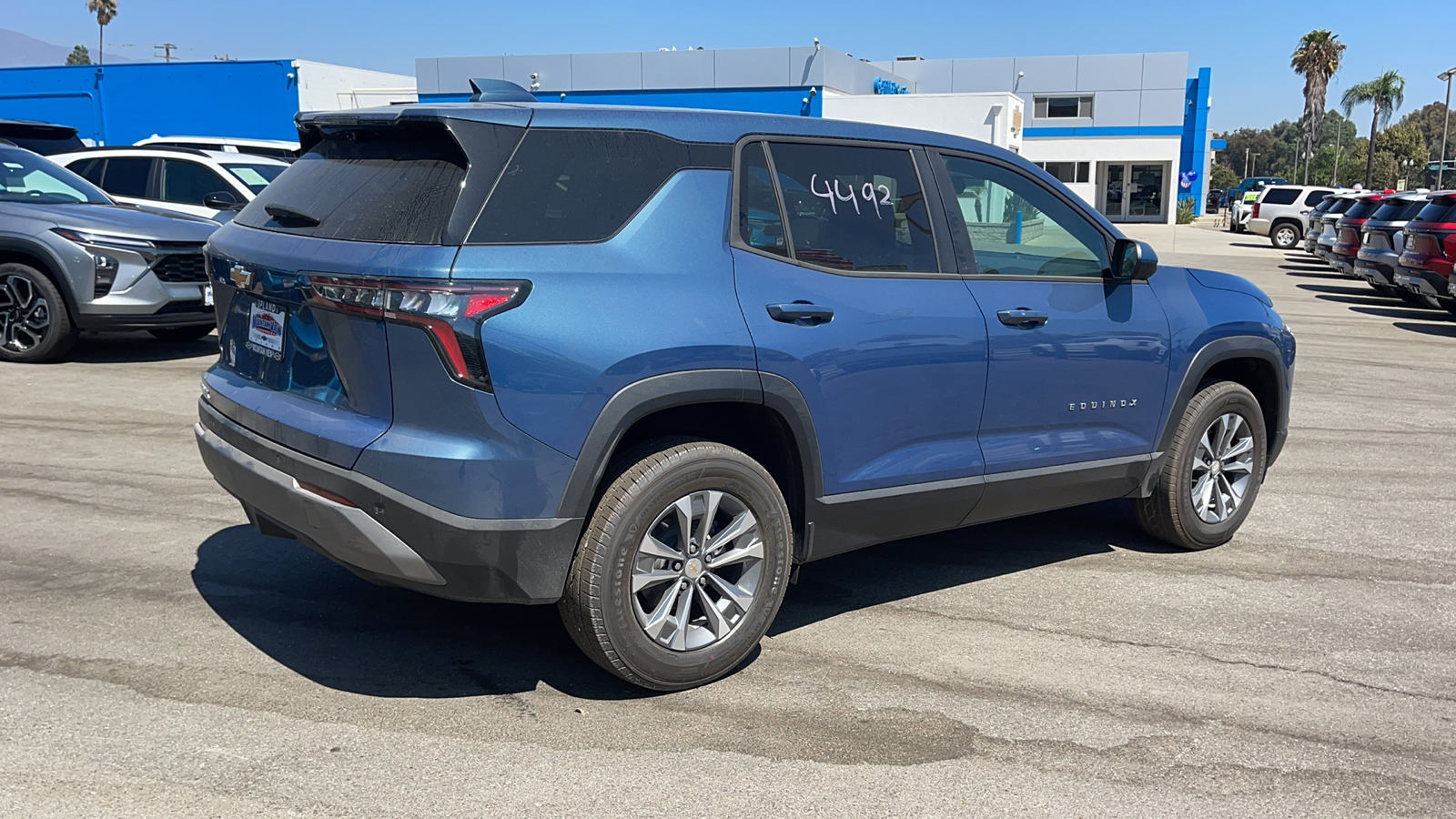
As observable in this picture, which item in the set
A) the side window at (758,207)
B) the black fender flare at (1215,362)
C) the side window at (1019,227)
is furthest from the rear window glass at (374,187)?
the black fender flare at (1215,362)

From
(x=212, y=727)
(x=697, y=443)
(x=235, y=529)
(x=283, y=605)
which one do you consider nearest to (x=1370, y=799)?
(x=697, y=443)

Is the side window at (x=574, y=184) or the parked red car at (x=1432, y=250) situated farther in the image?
the parked red car at (x=1432, y=250)

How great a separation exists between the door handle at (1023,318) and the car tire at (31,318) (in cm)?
847

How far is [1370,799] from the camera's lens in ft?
11.2

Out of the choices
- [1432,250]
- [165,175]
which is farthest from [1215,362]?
[1432,250]

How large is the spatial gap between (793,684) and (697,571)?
1.80ft

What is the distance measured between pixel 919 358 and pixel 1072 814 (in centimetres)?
170

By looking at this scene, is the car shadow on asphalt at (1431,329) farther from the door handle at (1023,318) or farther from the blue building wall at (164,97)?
the blue building wall at (164,97)

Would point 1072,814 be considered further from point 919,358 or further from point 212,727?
point 212,727

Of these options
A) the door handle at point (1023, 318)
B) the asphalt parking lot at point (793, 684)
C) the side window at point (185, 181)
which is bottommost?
the asphalt parking lot at point (793, 684)

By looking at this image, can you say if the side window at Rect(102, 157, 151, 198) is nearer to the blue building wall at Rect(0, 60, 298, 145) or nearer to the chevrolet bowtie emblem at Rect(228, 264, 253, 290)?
the chevrolet bowtie emblem at Rect(228, 264, 253, 290)

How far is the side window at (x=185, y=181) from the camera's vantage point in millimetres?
12836

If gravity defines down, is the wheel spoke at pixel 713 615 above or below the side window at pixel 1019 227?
below

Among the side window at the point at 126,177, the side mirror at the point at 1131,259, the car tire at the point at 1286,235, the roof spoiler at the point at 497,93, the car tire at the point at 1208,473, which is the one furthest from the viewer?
the car tire at the point at 1286,235
